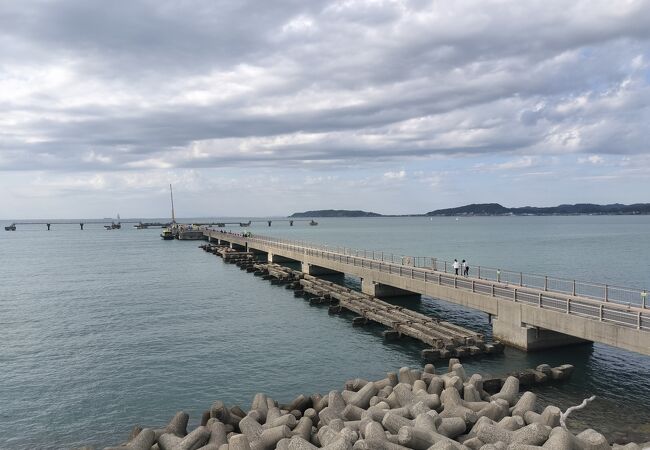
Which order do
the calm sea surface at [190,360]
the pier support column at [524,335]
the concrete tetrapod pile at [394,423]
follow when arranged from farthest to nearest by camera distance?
the pier support column at [524,335], the calm sea surface at [190,360], the concrete tetrapod pile at [394,423]

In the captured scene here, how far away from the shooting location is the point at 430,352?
84.7ft

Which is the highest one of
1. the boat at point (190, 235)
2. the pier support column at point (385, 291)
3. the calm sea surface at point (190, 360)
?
the boat at point (190, 235)

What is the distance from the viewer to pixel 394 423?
14.3 meters

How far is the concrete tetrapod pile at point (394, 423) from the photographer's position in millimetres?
12844

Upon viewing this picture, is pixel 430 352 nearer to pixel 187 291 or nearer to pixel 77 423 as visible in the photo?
pixel 77 423

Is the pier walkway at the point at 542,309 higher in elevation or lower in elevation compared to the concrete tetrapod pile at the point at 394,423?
higher

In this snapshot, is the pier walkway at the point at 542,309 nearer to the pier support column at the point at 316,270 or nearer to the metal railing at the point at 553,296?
the metal railing at the point at 553,296

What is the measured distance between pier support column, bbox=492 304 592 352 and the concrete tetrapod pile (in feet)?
24.1

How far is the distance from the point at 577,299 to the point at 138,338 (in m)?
26.1

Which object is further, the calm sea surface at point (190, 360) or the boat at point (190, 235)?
the boat at point (190, 235)

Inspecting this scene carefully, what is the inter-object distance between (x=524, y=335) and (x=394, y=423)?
14.3m

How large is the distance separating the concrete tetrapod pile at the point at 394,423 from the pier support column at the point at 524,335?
735 cm

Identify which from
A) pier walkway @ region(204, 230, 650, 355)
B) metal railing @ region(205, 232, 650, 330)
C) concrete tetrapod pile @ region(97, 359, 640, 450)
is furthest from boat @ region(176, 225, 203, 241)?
concrete tetrapod pile @ region(97, 359, 640, 450)

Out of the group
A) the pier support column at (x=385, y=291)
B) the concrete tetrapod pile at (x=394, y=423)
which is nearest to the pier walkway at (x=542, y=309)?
the pier support column at (x=385, y=291)
